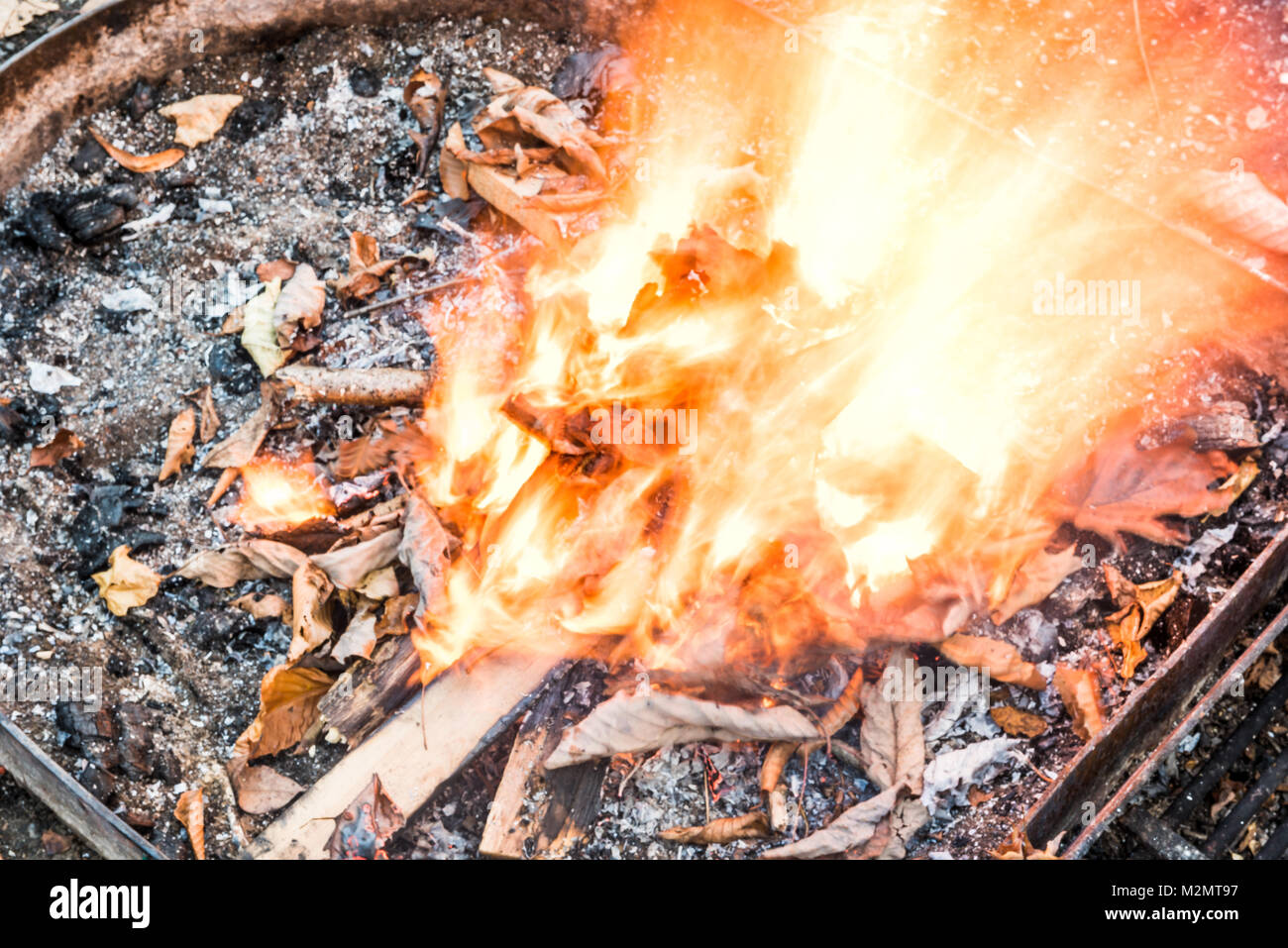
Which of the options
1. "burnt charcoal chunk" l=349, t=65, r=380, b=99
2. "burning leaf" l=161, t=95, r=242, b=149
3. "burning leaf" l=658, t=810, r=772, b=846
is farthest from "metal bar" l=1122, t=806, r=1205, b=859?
"burning leaf" l=161, t=95, r=242, b=149

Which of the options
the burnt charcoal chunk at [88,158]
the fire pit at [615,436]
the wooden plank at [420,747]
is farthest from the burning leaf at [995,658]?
the burnt charcoal chunk at [88,158]

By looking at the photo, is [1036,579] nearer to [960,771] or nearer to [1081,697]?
[1081,697]

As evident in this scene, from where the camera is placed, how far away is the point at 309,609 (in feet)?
12.9

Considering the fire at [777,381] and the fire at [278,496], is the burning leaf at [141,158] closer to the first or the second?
the fire at [777,381]

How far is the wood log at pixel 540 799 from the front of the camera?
364 cm

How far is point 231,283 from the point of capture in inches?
189

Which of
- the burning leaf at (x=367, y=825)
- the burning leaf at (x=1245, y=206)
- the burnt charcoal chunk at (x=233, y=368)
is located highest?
the burning leaf at (x=1245, y=206)

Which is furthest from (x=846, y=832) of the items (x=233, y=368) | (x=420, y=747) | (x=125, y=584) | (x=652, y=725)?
(x=233, y=368)

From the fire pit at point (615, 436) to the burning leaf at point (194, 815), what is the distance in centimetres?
2

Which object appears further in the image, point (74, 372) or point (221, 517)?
point (74, 372)

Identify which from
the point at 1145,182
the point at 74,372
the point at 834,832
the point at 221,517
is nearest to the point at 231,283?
the point at 74,372

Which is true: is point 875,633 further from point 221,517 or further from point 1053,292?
point 221,517

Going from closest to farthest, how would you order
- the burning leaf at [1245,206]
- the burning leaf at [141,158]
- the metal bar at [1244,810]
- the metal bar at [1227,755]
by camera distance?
the metal bar at [1244,810], the metal bar at [1227,755], the burning leaf at [1245,206], the burning leaf at [141,158]

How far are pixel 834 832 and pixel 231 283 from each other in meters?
3.41
